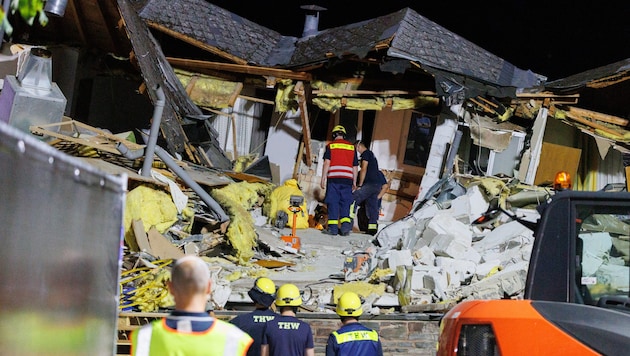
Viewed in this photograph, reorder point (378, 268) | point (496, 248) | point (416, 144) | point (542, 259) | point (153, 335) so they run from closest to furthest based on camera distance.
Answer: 1. point (153, 335)
2. point (542, 259)
3. point (378, 268)
4. point (496, 248)
5. point (416, 144)

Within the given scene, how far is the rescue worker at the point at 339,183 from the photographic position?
49.1 feet

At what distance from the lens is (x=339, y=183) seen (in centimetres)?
1495

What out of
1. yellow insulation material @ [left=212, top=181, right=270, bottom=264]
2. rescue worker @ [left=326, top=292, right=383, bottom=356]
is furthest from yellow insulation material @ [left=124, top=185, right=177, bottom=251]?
rescue worker @ [left=326, top=292, right=383, bottom=356]

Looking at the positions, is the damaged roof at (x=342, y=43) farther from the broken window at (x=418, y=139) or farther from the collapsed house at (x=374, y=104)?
the broken window at (x=418, y=139)

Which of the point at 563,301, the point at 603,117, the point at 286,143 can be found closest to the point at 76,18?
the point at 286,143

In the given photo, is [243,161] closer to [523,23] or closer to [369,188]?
[369,188]

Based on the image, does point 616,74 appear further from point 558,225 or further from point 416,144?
point 558,225

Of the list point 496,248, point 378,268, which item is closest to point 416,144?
point 496,248

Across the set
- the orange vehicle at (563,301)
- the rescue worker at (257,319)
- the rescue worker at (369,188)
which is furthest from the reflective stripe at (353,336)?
the rescue worker at (369,188)

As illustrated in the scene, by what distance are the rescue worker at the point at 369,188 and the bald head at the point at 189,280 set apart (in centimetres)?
1148

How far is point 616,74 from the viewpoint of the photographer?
1639cm

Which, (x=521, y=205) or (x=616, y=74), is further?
(x=616, y=74)

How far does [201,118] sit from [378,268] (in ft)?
16.5

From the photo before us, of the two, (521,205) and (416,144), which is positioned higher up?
(416,144)
